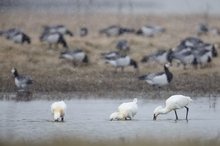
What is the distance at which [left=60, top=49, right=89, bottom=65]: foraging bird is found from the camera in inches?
815

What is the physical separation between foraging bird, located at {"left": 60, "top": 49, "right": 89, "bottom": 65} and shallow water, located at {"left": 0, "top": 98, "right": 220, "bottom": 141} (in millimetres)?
4928

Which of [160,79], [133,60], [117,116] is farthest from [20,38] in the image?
[117,116]

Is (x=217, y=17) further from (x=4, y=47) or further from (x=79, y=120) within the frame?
(x=79, y=120)

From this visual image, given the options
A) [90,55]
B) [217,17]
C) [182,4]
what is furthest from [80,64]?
[182,4]

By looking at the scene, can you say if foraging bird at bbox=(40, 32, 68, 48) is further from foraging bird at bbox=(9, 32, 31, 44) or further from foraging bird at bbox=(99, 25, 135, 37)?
foraging bird at bbox=(99, 25, 135, 37)

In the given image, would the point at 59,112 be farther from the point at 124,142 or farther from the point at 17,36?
the point at 17,36

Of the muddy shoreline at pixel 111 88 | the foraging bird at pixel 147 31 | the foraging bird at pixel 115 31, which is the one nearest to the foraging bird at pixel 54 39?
the muddy shoreline at pixel 111 88

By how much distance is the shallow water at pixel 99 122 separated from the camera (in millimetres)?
10977

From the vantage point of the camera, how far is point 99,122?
12.6 metres

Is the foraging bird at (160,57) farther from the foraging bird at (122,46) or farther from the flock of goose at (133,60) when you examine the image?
the foraging bird at (122,46)

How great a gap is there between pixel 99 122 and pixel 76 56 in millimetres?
8323

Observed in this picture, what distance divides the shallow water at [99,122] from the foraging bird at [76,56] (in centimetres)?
493

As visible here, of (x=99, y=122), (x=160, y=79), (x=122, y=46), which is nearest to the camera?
(x=99, y=122)

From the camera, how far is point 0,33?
27.7 meters
